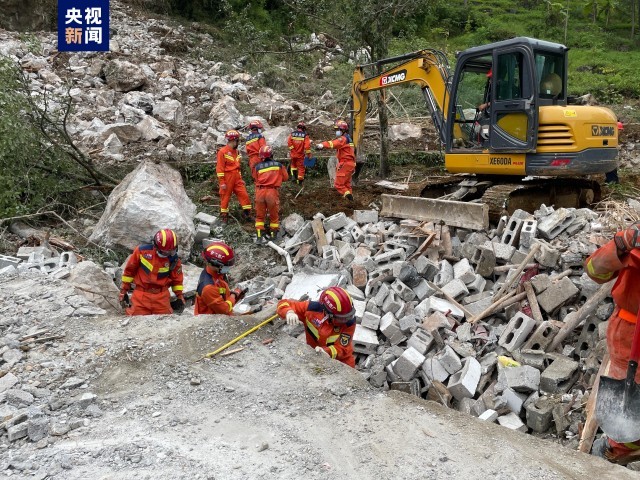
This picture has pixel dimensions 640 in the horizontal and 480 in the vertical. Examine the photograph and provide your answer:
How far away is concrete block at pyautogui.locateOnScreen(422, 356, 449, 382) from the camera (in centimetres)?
608

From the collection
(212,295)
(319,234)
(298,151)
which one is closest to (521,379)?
(212,295)

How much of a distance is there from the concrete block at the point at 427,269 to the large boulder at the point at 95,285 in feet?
12.0

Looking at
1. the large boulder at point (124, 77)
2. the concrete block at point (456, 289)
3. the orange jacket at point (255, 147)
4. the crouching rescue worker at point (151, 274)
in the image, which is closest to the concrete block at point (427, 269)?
the concrete block at point (456, 289)

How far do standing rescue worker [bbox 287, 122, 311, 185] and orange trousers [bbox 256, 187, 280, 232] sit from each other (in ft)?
8.10

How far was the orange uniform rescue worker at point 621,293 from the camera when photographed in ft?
12.6

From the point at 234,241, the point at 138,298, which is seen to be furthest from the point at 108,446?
the point at 234,241

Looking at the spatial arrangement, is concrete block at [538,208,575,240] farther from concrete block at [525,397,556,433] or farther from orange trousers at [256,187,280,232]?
orange trousers at [256,187,280,232]

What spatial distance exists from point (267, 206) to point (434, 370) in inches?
157

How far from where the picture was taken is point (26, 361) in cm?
480

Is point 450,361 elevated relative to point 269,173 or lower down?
lower down

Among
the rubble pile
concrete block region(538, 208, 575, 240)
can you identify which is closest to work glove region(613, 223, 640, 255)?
the rubble pile

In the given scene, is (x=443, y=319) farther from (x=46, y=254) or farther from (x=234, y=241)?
(x=46, y=254)

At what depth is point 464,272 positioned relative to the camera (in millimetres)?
7094

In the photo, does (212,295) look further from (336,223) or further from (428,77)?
(428,77)
